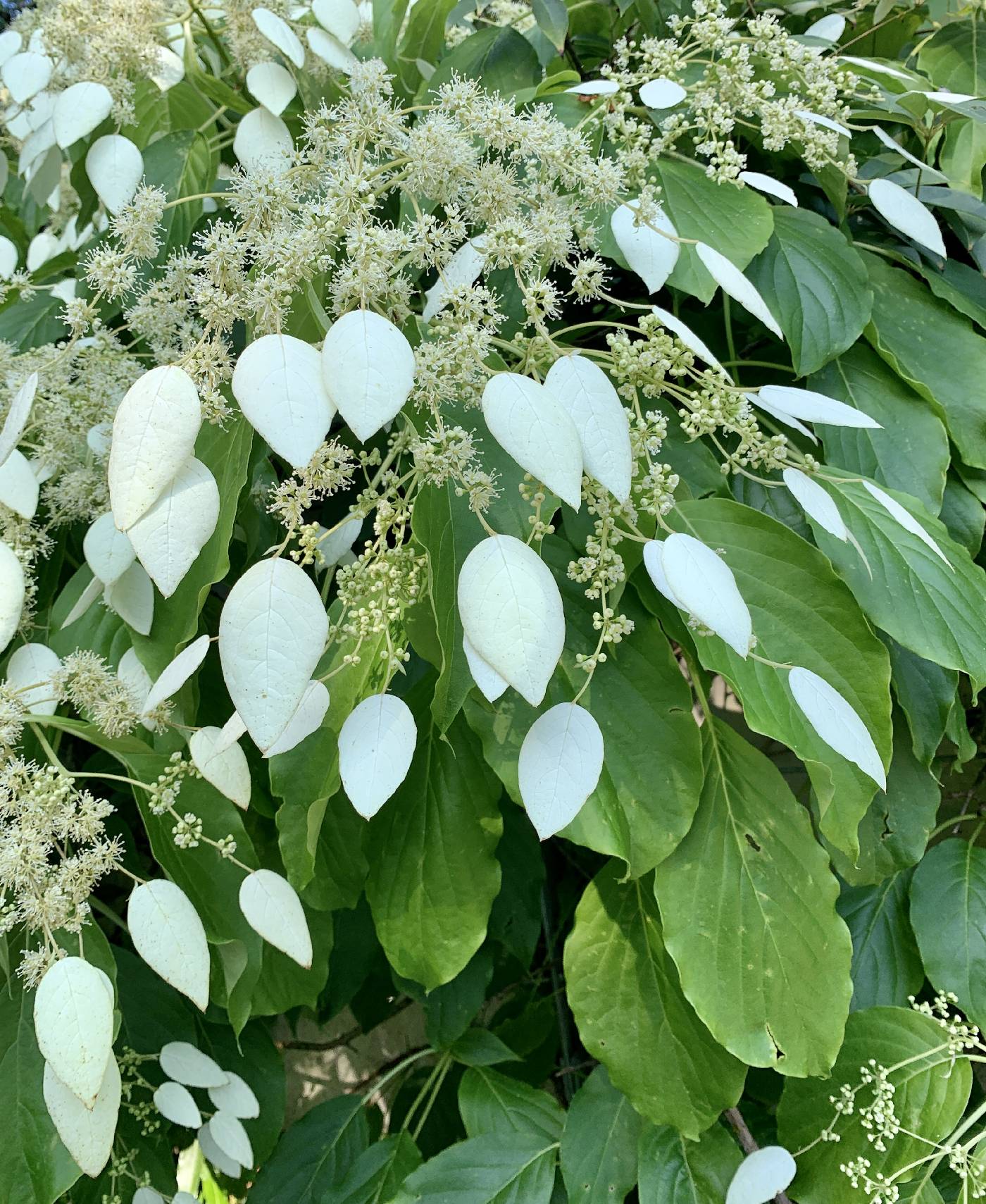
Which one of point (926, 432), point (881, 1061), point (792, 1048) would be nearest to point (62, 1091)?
point (792, 1048)

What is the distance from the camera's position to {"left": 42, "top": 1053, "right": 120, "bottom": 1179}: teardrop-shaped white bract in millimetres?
512

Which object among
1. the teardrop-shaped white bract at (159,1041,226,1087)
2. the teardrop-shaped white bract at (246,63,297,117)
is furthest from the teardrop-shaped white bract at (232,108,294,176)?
the teardrop-shaped white bract at (159,1041,226,1087)

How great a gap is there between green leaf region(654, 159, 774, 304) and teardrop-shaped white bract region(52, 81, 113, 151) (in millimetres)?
443

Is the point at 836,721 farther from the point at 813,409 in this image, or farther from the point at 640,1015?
the point at 640,1015

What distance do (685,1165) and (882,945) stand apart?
24cm

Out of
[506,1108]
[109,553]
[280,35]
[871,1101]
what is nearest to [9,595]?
[109,553]

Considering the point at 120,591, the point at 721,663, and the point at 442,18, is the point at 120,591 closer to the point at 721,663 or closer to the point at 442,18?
the point at 721,663

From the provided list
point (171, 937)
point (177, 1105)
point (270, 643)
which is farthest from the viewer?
point (177, 1105)

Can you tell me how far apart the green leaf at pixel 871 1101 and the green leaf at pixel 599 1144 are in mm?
121

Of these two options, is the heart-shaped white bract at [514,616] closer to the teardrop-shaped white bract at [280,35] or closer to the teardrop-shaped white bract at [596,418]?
the teardrop-shaped white bract at [596,418]

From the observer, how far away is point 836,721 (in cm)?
50

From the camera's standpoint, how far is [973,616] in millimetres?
650

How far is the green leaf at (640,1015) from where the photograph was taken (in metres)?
0.67

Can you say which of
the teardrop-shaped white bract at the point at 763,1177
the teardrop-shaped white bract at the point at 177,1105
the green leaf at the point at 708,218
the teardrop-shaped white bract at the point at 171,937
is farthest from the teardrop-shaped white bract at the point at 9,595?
the teardrop-shaped white bract at the point at 763,1177
